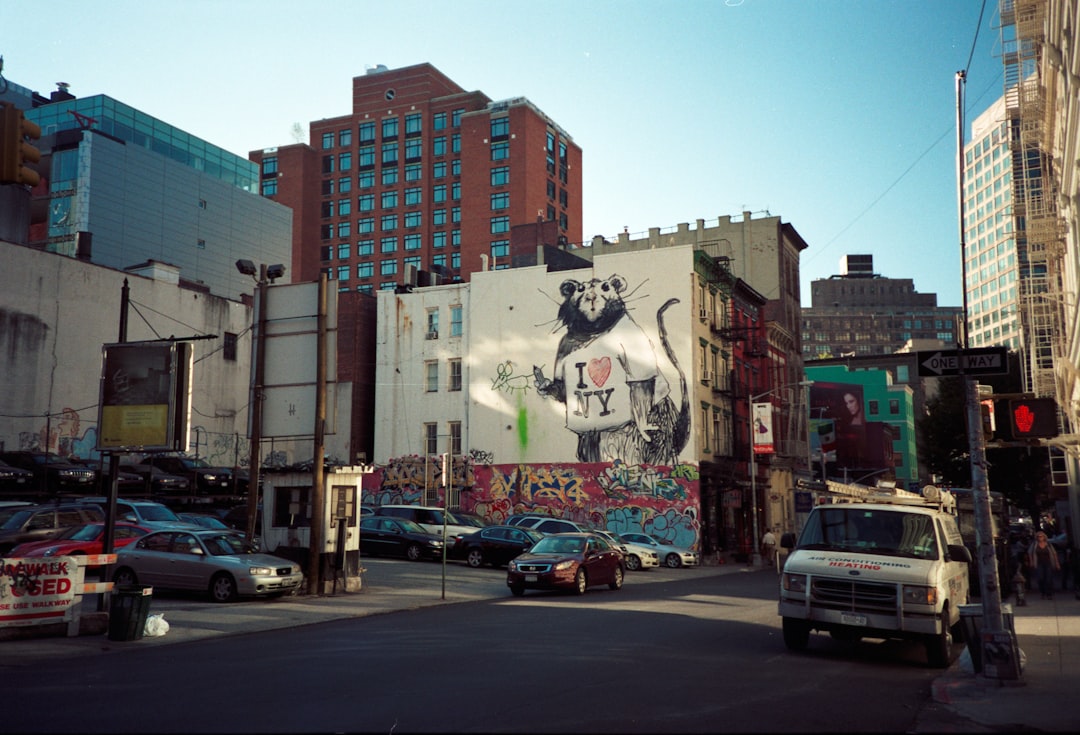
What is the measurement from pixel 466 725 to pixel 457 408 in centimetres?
4464

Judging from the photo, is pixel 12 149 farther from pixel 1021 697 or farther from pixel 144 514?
pixel 144 514

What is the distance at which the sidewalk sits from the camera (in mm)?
8531

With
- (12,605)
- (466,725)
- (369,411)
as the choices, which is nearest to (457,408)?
(369,411)

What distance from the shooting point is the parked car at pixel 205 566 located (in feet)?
66.2

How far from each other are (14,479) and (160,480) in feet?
22.2

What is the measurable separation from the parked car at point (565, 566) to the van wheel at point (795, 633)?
10319mm

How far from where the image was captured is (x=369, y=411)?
183 ft

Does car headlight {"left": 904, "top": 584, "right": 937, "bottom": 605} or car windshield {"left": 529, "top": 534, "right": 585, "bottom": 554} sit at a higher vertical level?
car headlight {"left": 904, "top": 584, "right": 937, "bottom": 605}

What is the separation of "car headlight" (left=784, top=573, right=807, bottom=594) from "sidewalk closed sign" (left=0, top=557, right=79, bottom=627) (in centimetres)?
1097

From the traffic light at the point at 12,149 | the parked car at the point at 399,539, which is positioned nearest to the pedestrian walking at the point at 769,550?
the parked car at the point at 399,539

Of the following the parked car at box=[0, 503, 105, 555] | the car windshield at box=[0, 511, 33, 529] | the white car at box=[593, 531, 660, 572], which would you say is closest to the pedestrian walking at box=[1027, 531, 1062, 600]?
the white car at box=[593, 531, 660, 572]

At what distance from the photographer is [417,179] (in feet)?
336

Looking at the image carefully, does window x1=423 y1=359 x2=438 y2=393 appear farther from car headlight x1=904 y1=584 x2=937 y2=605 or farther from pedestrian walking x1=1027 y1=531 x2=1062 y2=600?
car headlight x1=904 y1=584 x2=937 y2=605

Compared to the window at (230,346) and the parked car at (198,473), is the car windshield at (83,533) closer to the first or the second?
the parked car at (198,473)
